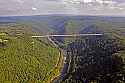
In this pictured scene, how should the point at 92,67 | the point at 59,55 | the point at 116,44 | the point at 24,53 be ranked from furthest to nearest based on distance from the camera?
the point at 59,55
the point at 116,44
the point at 24,53
the point at 92,67

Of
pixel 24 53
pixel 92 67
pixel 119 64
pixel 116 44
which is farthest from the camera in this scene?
pixel 116 44

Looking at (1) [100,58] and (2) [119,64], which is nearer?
(2) [119,64]

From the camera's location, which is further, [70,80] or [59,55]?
[59,55]

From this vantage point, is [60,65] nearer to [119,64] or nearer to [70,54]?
[70,54]

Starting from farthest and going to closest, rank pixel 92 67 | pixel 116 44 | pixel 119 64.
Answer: pixel 116 44 < pixel 92 67 < pixel 119 64

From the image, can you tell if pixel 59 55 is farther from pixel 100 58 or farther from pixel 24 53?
pixel 100 58

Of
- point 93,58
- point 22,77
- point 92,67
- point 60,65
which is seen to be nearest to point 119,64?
point 92,67

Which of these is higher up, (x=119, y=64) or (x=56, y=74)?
(x=119, y=64)

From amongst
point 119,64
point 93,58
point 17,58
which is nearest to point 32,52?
point 17,58

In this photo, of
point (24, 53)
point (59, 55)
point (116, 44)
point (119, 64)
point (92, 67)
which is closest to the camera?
point (119, 64)
